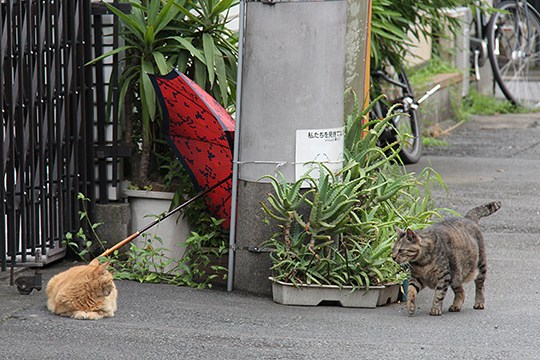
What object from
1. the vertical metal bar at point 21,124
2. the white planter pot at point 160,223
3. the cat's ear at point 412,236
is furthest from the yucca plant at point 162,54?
the cat's ear at point 412,236

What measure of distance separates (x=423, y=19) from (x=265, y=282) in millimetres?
4509

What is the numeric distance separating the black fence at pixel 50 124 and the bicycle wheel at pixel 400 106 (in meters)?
3.67

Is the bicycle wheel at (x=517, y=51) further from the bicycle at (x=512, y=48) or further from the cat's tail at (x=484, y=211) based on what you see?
the cat's tail at (x=484, y=211)

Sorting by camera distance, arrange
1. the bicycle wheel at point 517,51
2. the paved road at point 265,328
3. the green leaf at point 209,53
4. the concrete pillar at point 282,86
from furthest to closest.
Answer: the bicycle wheel at point 517,51 < the green leaf at point 209,53 < the concrete pillar at point 282,86 < the paved road at point 265,328

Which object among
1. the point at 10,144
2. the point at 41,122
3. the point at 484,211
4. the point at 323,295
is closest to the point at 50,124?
the point at 41,122

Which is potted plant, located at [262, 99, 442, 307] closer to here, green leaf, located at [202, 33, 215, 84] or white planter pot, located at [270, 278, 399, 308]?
white planter pot, located at [270, 278, 399, 308]

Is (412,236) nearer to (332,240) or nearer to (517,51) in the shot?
(332,240)

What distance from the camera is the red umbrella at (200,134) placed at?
6.15 meters

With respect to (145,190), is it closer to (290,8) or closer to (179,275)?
(179,275)

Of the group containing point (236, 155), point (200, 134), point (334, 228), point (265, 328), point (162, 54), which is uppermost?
point (162, 54)

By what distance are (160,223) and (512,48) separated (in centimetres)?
993

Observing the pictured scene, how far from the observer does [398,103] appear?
984 centimetres

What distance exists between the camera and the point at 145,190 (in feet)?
22.7

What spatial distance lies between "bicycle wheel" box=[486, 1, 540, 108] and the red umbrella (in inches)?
340
